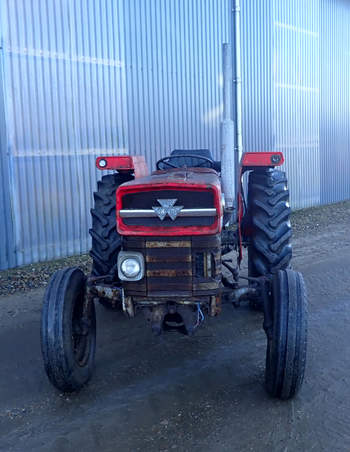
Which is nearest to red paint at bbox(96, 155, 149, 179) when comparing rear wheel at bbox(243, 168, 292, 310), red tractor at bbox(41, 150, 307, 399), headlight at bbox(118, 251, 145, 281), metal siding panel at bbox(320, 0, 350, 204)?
rear wheel at bbox(243, 168, 292, 310)

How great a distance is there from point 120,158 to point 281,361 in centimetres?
246

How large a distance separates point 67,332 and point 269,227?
1946 millimetres

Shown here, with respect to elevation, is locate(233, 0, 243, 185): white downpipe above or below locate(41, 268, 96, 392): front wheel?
above

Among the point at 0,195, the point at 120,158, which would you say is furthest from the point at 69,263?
the point at 120,158

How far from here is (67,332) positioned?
3482 mm

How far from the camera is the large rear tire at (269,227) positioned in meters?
4.46

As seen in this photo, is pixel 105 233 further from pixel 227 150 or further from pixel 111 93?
pixel 111 93

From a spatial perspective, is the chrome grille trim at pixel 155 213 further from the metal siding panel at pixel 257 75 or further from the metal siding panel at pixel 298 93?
the metal siding panel at pixel 298 93

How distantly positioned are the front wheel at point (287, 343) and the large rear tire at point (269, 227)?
3.05 feet

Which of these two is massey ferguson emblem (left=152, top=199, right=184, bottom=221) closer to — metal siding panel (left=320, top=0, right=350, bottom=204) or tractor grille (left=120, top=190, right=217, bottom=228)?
tractor grille (left=120, top=190, right=217, bottom=228)

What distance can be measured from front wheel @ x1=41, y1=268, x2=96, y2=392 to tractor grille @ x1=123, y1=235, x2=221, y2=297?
491mm

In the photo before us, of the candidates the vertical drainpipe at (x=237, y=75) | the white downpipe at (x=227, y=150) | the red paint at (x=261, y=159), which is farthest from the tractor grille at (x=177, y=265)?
the vertical drainpipe at (x=237, y=75)

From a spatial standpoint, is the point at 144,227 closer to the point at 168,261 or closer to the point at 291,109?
the point at 168,261

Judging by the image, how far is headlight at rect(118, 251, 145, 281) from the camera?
346 cm
